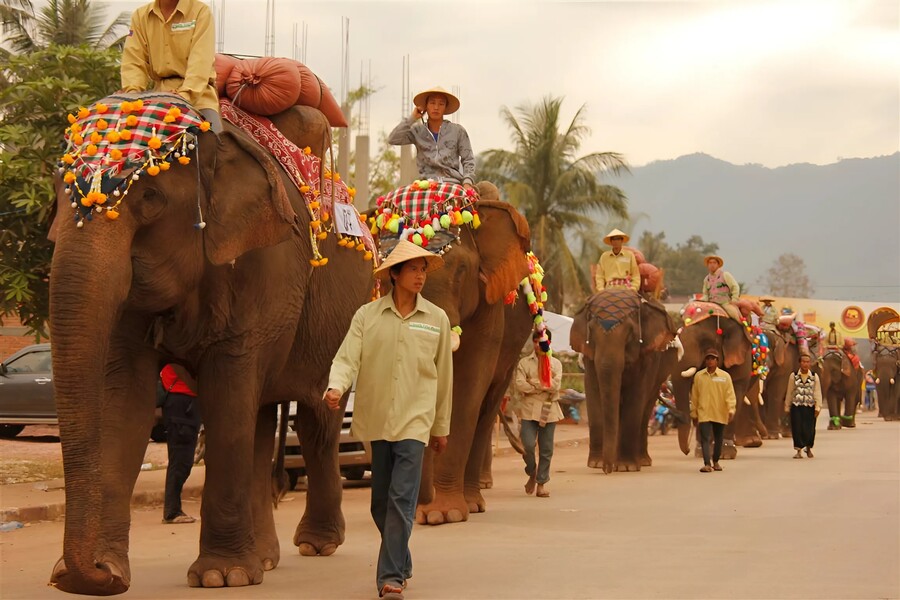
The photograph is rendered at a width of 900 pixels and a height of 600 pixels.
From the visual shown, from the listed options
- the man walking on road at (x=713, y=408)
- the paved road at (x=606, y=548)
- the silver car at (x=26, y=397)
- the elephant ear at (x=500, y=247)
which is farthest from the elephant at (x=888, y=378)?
the elephant ear at (x=500, y=247)

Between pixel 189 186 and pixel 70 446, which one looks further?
pixel 189 186

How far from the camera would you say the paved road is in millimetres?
8539

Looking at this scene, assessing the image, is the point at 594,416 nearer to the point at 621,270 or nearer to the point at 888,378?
the point at 621,270

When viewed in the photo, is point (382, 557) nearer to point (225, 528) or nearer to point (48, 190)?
point (225, 528)

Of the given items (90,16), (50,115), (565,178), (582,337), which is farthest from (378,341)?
(565,178)

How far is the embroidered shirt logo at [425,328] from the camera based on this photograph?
8305mm

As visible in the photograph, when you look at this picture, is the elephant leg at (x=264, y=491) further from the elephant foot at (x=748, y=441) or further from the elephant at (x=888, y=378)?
the elephant at (x=888, y=378)

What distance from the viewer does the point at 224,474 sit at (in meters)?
8.28

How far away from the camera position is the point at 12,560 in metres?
10.1

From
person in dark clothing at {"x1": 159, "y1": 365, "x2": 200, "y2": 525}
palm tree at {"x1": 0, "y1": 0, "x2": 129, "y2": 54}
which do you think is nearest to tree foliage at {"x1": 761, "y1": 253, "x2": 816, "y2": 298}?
palm tree at {"x1": 0, "y1": 0, "x2": 129, "y2": 54}

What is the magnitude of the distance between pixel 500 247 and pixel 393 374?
17.0 ft

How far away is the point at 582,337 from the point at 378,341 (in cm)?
1238

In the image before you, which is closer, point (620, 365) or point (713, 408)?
point (620, 365)

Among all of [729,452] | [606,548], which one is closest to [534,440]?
[606,548]
